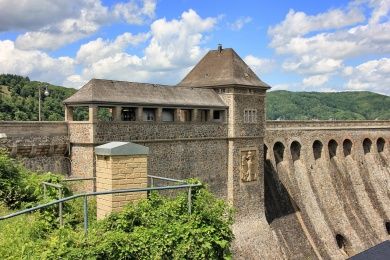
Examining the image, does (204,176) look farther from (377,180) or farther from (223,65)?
(377,180)

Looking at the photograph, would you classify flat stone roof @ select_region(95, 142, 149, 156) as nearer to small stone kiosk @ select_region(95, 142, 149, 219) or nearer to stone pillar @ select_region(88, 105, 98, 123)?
small stone kiosk @ select_region(95, 142, 149, 219)

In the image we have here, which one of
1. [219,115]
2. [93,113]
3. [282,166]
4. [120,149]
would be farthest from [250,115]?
[120,149]

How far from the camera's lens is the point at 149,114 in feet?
74.9

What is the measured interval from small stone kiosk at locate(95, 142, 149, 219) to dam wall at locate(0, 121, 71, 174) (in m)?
10.1

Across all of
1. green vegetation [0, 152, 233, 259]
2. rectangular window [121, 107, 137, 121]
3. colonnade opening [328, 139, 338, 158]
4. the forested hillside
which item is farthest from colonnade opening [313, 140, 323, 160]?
green vegetation [0, 152, 233, 259]

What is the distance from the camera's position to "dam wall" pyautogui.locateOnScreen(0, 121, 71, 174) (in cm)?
1847

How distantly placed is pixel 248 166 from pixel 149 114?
7557 millimetres

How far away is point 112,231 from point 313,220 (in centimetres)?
2779

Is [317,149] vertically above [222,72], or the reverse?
[222,72]

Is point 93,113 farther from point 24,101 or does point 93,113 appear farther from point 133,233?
point 24,101

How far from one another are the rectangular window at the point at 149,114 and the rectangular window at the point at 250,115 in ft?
21.3

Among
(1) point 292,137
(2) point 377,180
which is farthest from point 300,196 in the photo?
(2) point 377,180

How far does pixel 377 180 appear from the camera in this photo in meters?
42.5

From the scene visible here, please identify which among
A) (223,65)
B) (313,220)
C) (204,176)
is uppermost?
(223,65)
